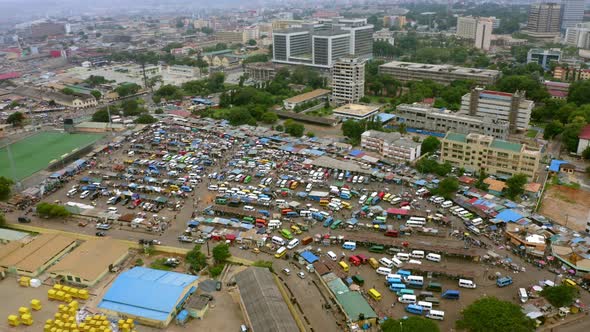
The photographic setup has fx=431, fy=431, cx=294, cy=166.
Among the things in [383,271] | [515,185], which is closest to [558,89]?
[515,185]

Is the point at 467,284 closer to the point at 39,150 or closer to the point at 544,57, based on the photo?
the point at 39,150

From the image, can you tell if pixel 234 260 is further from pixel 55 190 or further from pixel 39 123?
pixel 39 123

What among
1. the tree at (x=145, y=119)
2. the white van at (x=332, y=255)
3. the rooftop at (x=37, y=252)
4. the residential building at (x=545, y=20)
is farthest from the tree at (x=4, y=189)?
the residential building at (x=545, y=20)

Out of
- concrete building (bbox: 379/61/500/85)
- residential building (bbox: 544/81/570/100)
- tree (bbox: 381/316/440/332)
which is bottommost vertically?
tree (bbox: 381/316/440/332)

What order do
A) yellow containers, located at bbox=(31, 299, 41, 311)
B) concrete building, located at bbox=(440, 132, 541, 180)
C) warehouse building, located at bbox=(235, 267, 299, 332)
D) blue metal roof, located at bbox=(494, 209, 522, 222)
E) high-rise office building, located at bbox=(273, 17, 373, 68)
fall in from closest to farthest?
warehouse building, located at bbox=(235, 267, 299, 332) → yellow containers, located at bbox=(31, 299, 41, 311) → blue metal roof, located at bbox=(494, 209, 522, 222) → concrete building, located at bbox=(440, 132, 541, 180) → high-rise office building, located at bbox=(273, 17, 373, 68)

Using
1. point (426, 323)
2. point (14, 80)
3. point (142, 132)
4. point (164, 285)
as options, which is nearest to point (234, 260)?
point (164, 285)

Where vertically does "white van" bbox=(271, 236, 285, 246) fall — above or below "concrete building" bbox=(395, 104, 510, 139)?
below

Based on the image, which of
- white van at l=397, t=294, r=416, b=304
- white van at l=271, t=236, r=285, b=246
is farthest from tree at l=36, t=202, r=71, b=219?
white van at l=397, t=294, r=416, b=304

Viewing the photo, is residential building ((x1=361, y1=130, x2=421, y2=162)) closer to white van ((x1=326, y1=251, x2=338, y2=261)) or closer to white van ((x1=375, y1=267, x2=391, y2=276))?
white van ((x1=326, y1=251, x2=338, y2=261))
